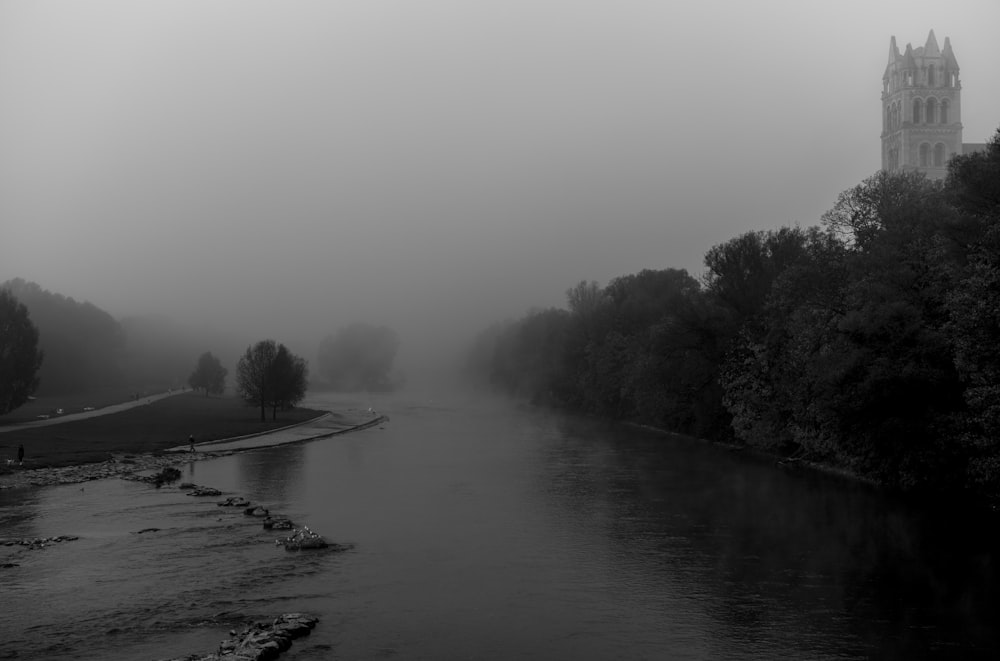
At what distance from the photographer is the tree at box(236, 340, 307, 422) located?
118125 millimetres

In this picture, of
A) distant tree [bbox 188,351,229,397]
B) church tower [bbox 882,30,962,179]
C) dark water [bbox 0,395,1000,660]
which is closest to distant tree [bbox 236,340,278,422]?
dark water [bbox 0,395,1000,660]

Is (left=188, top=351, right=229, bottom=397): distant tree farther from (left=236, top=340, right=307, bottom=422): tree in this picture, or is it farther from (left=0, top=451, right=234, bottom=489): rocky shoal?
(left=0, top=451, right=234, bottom=489): rocky shoal

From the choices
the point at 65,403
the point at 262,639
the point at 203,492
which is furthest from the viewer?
the point at 65,403

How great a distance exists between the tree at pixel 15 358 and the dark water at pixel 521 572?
143 ft

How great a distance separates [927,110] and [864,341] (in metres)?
155

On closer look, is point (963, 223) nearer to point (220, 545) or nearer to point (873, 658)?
point (873, 658)

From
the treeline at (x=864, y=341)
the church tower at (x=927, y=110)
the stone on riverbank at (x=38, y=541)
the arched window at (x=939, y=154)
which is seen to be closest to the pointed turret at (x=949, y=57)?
the church tower at (x=927, y=110)

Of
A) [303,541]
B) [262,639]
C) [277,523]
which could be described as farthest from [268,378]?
[262,639]

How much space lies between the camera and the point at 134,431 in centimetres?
9056

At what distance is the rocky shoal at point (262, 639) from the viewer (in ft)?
76.7

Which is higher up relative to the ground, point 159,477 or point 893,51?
point 893,51

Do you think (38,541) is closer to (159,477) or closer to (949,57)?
(159,477)

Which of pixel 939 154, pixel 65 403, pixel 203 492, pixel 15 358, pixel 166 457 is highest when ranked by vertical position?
pixel 939 154

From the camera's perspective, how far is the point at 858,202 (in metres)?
66.7
